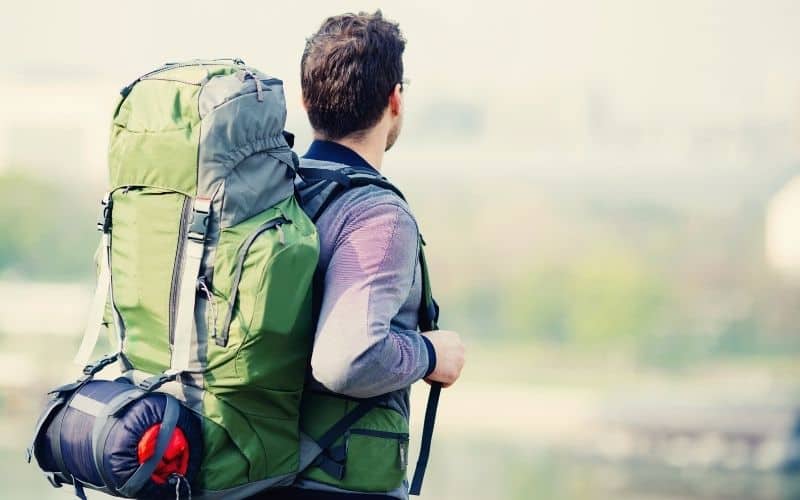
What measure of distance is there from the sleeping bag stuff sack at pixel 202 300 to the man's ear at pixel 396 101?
158mm

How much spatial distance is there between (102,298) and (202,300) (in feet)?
0.50

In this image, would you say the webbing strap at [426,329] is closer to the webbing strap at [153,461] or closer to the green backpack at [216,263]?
the green backpack at [216,263]

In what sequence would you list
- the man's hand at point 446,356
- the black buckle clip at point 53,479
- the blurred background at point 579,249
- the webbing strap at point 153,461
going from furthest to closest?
the blurred background at point 579,249
the man's hand at point 446,356
the black buckle clip at point 53,479
the webbing strap at point 153,461

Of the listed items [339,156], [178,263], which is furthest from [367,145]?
[178,263]

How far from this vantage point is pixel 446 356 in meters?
1.27

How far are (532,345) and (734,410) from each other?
2.64 m

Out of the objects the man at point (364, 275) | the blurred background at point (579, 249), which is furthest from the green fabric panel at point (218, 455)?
the blurred background at point (579, 249)

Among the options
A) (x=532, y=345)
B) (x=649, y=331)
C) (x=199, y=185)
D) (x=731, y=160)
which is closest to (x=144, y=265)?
(x=199, y=185)

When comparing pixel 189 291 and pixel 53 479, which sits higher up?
pixel 189 291

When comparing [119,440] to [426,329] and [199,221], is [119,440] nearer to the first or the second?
[199,221]

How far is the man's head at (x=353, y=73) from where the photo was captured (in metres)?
1.25

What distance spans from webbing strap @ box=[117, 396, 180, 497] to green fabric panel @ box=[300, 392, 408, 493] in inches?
7.9

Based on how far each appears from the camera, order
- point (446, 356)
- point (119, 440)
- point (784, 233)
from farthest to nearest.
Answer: point (784, 233) < point (446, 356) < point (119, 440)

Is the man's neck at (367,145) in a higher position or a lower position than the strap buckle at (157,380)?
higher
